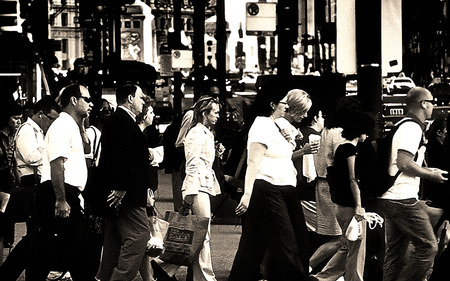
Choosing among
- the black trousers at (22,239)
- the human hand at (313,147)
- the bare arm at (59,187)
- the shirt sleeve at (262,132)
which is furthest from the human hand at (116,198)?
the human hand at (313,147)

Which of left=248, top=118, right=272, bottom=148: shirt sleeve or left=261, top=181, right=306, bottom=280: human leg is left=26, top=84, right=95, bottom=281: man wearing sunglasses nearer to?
left=248, top=118, right=272, bottom=148: shirt sleeve

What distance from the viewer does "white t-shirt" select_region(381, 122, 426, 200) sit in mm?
10961

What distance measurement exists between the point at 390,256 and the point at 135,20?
461ft

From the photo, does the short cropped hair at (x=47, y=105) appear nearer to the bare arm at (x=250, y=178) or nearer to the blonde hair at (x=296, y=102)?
the blonde hair at (x=296, y=102)

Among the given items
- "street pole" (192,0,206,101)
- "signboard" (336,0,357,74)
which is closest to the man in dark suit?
"signboard" (336,0,357,74)

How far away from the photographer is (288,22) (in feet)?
67.1

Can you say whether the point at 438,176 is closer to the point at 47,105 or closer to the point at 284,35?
the point at 47,105

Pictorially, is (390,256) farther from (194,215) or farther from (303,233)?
(194,215)

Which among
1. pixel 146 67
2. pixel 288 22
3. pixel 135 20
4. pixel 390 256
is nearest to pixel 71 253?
pixel 390 256

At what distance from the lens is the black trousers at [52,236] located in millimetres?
10938

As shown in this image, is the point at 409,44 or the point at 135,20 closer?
the point at 409,44

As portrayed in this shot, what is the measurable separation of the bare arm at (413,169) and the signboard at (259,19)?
2025cm

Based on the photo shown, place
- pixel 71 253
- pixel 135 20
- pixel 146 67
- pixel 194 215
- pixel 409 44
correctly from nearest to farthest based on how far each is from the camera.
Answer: pixel 71 253 → pixel 194 215 → pixel 146 67 → pixel 409 44 → pixel 135 20

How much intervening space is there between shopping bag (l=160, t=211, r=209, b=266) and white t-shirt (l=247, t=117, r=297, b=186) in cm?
109
